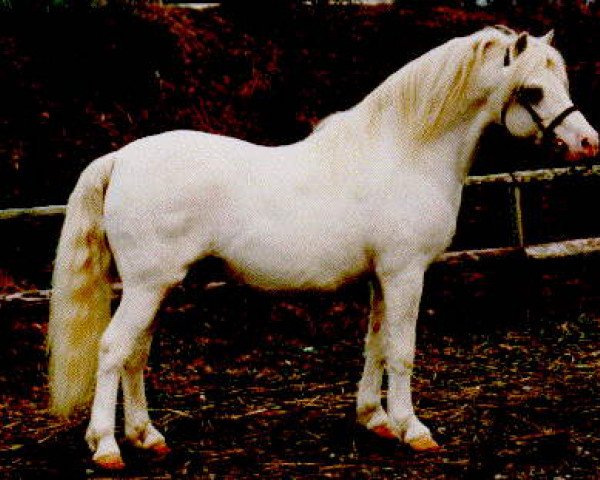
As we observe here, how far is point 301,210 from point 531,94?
3.77 feet

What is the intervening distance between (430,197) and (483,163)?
5.12 m

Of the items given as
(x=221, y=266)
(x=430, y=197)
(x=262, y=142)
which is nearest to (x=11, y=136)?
(x=262, y=142)

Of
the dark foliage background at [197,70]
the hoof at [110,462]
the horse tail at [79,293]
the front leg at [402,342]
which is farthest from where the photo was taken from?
the dark foliage background at [197,70]

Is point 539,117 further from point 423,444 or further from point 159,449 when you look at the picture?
point 159,449

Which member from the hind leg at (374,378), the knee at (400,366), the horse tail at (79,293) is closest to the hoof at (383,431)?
the hind leg at (374,378)

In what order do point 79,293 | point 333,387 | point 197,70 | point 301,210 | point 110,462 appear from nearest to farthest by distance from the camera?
point 110,462, point 301,210, point 79,293, point 333,387, point 197,70

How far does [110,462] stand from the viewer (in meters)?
3.94

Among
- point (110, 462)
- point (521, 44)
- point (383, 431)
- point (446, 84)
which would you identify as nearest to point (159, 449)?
point (110, 462)

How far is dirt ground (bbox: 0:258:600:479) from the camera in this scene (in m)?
3.99

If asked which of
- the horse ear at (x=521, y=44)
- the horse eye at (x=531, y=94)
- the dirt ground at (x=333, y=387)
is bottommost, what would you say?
the dirt ground at (x=333, y=387)

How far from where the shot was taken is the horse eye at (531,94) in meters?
4.03

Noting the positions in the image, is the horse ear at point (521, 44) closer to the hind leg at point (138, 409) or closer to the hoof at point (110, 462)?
the hind leg at point (138, 409)

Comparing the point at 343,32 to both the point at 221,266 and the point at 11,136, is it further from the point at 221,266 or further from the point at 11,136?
the point at 221,266

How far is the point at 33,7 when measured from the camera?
9195mm
